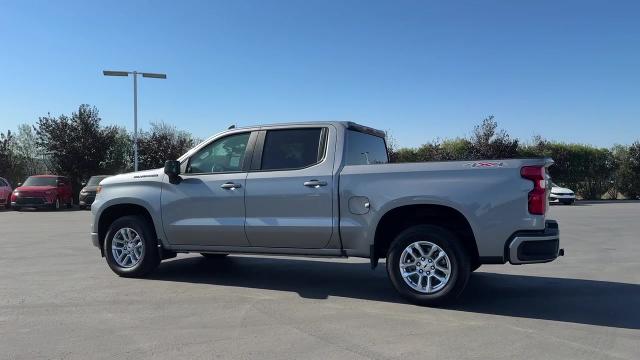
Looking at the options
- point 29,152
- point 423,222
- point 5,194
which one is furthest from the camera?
point 29,152

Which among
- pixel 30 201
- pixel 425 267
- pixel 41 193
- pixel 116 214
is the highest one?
pixel 116 214

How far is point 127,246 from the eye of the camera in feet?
25.3

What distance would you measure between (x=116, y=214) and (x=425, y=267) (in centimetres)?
458

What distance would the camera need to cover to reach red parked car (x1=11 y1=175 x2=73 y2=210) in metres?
25.6

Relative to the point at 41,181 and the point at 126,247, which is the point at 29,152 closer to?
the point at 41,181

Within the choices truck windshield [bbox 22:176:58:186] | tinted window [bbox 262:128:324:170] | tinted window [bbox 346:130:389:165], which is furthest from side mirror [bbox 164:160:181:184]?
truck windshield [bbox 22:176:58:186]

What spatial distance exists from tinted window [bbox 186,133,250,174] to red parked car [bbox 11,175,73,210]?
21.5 meters

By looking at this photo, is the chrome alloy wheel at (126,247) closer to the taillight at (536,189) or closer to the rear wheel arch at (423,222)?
the rear wheel arch at (423,222)

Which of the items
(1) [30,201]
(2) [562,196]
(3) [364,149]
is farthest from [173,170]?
(2) [562,196]

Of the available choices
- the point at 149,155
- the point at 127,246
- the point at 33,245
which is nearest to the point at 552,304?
the point at 127,246

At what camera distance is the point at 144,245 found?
751cm

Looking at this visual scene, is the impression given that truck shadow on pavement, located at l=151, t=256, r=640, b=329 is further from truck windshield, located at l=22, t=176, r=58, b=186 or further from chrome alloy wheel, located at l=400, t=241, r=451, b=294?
truck windshield, located at l=22, t=176, r=58, b=186

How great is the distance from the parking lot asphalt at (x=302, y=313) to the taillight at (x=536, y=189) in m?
1.13

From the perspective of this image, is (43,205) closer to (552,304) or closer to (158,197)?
(158,197)
